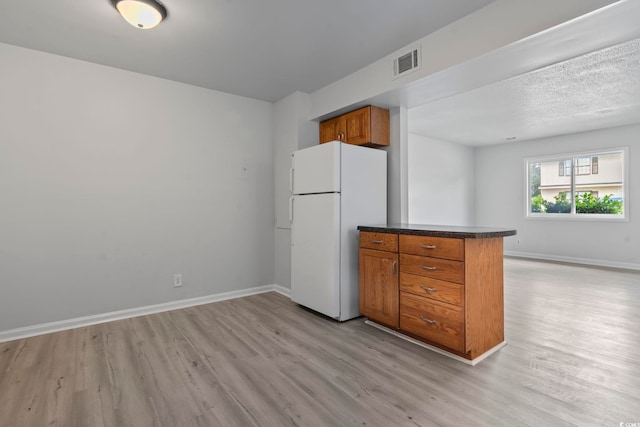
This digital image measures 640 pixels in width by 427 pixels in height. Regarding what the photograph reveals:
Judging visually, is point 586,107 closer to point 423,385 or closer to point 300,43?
point 300,43

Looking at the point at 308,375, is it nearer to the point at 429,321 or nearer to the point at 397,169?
the point at 429,321

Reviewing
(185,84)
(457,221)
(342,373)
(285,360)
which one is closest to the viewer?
(342,373)

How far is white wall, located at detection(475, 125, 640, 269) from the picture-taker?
560cm

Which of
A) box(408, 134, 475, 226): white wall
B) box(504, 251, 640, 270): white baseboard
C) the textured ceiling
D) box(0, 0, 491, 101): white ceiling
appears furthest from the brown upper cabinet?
box(504, 251, 640, 270): white baseboard

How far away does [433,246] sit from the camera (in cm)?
233

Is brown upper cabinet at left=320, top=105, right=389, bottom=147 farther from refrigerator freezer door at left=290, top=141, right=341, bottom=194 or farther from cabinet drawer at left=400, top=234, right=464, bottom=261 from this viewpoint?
cabinet drawer at left=400, top=234, right=464, bottom=261

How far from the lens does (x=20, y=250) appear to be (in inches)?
108

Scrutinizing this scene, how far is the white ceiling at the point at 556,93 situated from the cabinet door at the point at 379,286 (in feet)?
5.36

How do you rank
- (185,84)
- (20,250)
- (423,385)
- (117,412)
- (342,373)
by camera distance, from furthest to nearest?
1. (185,84)
2. (20,250)
3. (342,373)
4. (423,385)
5. (117,412)

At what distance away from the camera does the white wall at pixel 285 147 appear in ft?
12.9

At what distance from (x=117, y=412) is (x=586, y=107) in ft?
20.9

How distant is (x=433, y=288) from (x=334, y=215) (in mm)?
1115

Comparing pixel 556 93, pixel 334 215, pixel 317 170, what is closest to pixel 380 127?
pixel 317 170

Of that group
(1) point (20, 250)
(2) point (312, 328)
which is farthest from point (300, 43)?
(1) point (20, 250)
